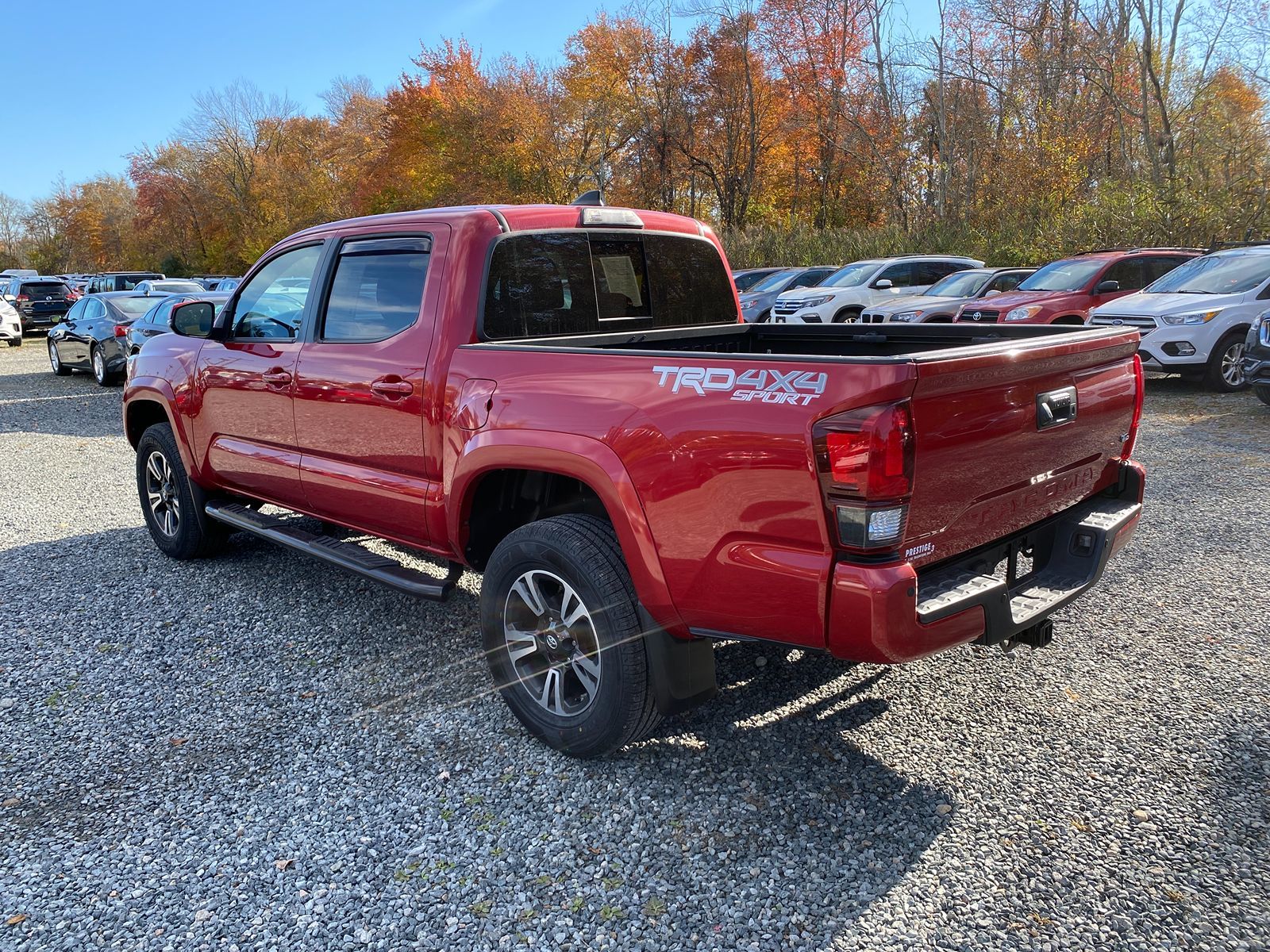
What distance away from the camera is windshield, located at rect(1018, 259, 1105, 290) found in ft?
42.9

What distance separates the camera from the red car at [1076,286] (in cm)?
1255

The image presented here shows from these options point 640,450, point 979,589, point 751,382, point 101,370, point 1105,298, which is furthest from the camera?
point 101,370

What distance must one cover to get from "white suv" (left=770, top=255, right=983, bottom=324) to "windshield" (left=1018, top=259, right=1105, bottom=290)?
Answer: 9.21 ft

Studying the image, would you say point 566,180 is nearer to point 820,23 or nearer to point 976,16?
point 820,23

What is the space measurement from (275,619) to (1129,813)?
13.1 feet

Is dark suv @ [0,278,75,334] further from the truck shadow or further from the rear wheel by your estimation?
the truck shadow

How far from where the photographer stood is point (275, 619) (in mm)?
4754

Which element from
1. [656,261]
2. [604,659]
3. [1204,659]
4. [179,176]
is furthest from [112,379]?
[179,176]

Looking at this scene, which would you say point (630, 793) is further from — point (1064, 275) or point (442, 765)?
point (1064, 275)

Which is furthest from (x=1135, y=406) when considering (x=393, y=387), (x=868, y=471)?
(x=393, y=387)

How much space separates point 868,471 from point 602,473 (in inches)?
37.7

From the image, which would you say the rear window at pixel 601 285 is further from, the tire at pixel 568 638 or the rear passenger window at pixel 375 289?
the tire at pixel 568 638

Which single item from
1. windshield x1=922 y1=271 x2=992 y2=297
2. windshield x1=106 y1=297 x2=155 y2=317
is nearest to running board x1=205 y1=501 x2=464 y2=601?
windshield x1=922 y1=271 x2=992 y2=297

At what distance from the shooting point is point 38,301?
86.1ft
